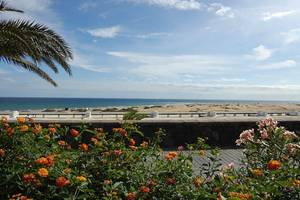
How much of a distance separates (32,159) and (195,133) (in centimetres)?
724

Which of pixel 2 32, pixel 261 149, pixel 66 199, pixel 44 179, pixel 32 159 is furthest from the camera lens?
pixel 2 32

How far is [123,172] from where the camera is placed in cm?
407

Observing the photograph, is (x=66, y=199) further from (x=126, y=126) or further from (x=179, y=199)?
(x=126, y=126)

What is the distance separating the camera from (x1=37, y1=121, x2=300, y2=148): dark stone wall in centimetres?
1058

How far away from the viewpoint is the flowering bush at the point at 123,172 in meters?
3.44

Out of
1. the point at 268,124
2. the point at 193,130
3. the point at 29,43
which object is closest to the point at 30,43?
the point at 29,43

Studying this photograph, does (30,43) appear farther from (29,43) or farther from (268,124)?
(268,124)

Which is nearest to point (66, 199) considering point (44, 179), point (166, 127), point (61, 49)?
point (44, 179)

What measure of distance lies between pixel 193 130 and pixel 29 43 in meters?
4.64

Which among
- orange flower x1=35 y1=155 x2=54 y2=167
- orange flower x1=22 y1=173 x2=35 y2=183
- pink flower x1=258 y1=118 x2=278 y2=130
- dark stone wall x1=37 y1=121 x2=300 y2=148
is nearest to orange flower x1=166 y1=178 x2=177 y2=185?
orange flower x1=35 y1=155 x2=54 y2=167

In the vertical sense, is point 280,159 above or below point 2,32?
below

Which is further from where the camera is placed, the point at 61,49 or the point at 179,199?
the point at 61,49

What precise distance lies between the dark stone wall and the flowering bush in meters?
5.51

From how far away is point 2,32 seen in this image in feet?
32.4
